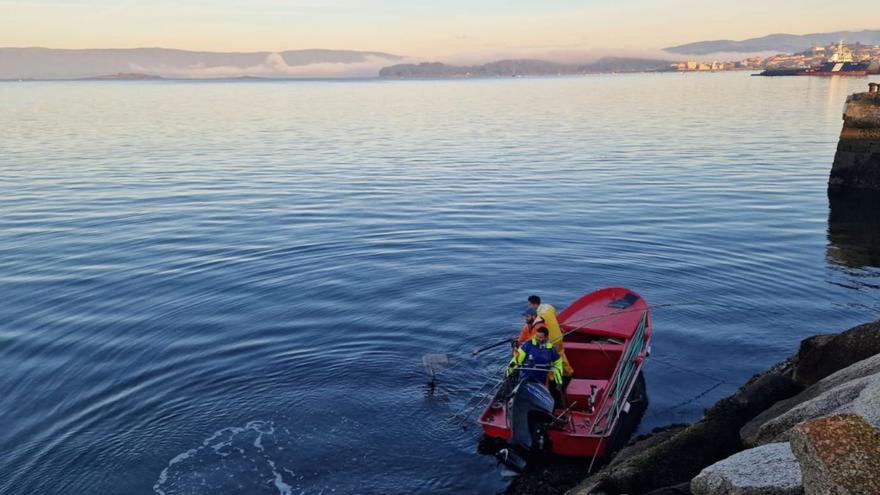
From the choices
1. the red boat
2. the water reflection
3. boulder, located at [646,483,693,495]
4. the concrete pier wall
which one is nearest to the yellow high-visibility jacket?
the red boat

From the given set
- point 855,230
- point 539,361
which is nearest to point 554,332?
point 539,361

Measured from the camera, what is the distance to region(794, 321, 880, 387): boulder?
46.3 feet

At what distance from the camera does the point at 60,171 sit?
164ft

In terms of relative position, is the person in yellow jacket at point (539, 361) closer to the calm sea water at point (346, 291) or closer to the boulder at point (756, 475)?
the calm sea water at point (346, 291)

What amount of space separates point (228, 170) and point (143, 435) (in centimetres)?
3814

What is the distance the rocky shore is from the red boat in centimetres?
63

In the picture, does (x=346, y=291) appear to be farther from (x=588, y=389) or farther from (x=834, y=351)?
(x=834, y=351)

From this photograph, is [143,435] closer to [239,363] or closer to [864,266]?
[239,363]

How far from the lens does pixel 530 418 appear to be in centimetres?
1401

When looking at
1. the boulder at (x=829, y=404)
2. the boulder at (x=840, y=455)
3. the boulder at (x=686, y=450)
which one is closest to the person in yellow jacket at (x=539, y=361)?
the boulder at (x=686, y=450)

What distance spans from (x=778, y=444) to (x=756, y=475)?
3.10ft

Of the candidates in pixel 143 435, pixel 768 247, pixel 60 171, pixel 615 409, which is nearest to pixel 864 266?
pixel 768 247

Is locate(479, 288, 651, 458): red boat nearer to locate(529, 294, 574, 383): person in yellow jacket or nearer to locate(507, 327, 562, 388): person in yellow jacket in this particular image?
locate(529, 294, 574, 383): person in yellow jacket

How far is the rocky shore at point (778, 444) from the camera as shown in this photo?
21.6 ft
